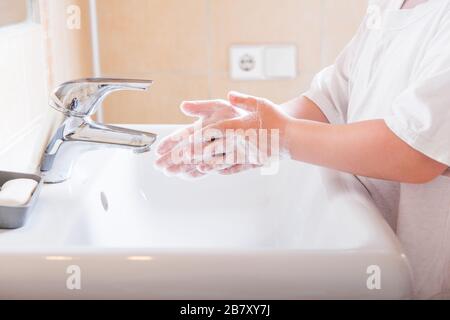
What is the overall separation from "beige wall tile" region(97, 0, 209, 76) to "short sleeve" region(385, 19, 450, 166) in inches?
30.4

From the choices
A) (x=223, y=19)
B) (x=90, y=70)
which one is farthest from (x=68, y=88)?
(x=223, y=19)

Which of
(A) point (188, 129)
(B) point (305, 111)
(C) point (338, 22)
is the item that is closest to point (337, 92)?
(B) point (305, 111)

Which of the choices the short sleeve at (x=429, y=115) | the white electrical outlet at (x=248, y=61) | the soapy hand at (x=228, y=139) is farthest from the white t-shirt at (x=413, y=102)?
the white electrical outlet at (x=248, y=61)

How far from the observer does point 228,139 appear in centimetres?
63

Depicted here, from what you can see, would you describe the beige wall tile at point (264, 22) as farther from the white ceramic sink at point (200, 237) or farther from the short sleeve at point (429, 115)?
the short sleeve at point (429, 115)

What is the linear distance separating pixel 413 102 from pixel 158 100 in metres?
0.83

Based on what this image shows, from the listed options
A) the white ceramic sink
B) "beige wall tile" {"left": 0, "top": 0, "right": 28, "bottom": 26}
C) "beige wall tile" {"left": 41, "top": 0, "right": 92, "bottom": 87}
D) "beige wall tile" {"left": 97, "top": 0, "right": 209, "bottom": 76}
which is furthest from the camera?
"beige wall tile" {"left": 97, "top": 0, "right": 209, "bottom": 76}

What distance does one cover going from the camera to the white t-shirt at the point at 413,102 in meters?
0.53

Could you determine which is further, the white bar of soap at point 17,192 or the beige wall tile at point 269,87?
the beige wall tile at point 269,87

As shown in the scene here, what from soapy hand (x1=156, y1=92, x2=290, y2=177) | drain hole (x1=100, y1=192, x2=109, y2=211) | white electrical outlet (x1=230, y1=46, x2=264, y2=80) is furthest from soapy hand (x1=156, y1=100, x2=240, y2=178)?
white electrical outlet (x1=230, y1=46, x2=264, y2=80)

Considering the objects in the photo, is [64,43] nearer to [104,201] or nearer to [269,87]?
[104,201]

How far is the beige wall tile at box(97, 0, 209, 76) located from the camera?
1.26 m

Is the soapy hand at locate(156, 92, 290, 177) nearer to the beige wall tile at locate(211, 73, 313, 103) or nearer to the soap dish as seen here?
the soap dish

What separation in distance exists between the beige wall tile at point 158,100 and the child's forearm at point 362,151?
706 mm
